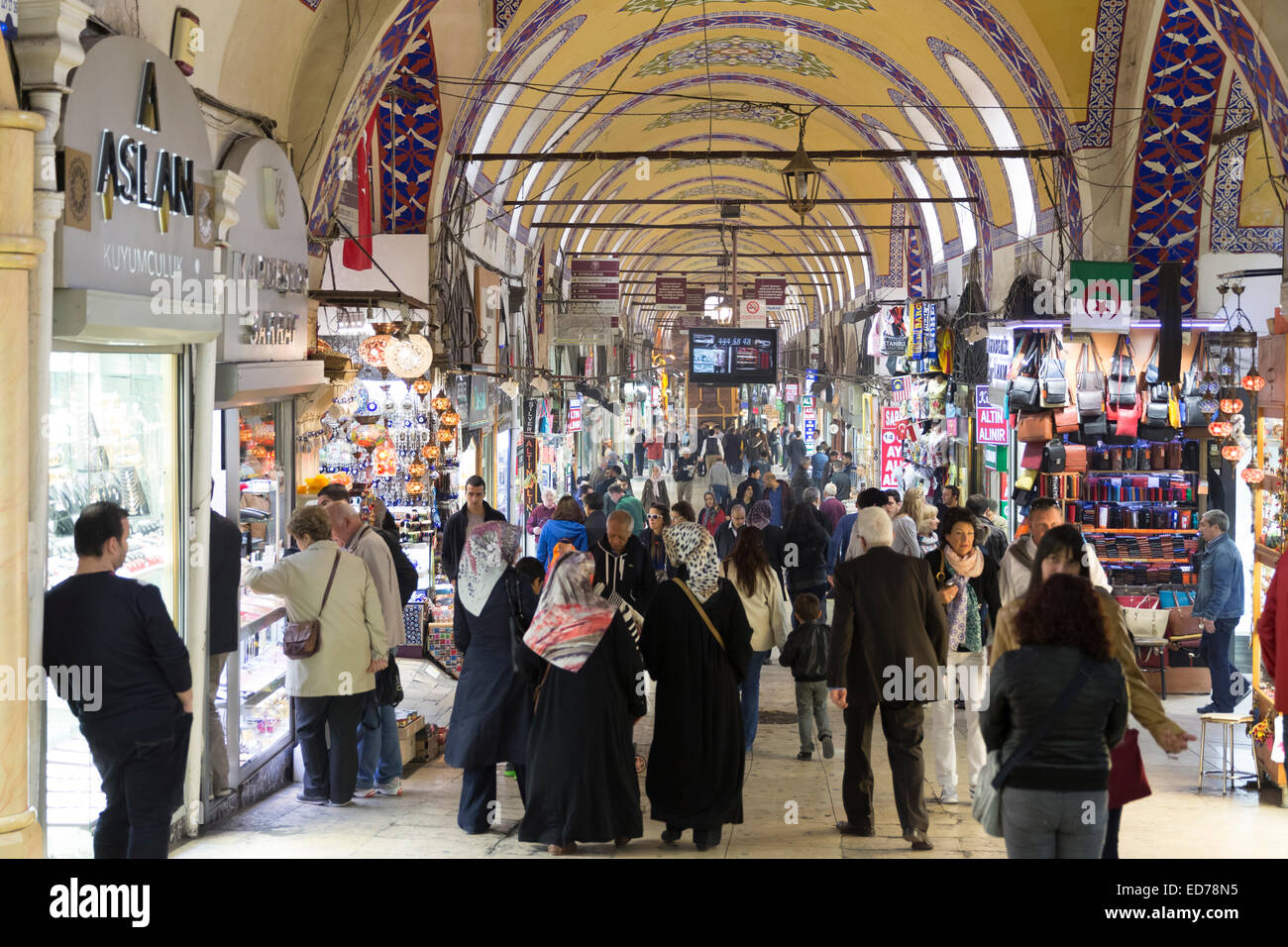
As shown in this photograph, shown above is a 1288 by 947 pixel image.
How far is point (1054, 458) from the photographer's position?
11281mm

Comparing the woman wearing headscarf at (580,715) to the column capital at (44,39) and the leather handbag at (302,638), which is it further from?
the column capital at (44,39)

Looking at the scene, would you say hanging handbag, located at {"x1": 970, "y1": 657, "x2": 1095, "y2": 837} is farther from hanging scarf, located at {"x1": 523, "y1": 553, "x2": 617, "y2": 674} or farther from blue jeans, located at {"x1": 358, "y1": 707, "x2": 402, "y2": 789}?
blue jeans, located at {"x1": 358, "y1": 707, "x2": 402, "y2": 789}

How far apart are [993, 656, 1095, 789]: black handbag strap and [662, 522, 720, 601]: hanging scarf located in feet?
6.86

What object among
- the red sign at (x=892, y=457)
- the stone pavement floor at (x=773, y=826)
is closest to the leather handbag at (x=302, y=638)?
the stone pavement floor at (x=773, y=826)

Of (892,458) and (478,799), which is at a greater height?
(892,458)

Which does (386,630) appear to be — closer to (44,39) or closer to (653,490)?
(44,39)

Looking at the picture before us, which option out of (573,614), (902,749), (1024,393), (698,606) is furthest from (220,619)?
(1024,393)

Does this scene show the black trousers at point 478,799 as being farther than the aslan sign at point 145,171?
Yes

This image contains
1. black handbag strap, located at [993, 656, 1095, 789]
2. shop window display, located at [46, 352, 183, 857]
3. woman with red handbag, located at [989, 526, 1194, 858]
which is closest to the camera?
black handbag strap, located at [993, 656, 1095, 789]

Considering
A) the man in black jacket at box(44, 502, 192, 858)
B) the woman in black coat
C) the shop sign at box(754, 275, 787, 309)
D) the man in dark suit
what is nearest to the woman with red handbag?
the man in dark suit

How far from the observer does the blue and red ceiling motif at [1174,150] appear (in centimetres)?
1034

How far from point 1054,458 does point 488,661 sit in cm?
700

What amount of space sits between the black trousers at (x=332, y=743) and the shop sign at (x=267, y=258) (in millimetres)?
1617

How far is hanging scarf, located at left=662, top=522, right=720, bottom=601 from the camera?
554 centimetres
